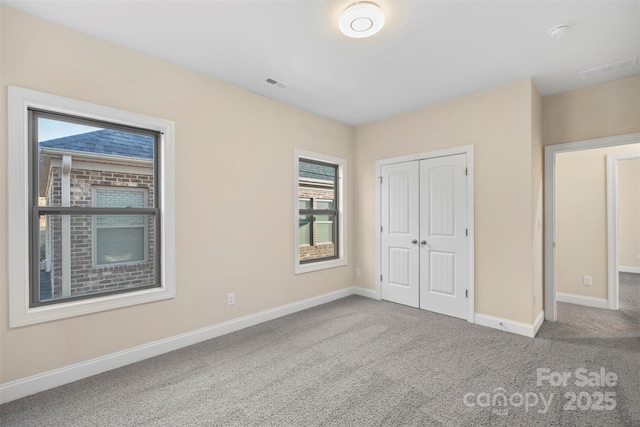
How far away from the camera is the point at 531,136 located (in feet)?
10.2

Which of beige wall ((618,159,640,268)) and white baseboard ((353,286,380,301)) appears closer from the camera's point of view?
white baseboard ((353,286,380,301))

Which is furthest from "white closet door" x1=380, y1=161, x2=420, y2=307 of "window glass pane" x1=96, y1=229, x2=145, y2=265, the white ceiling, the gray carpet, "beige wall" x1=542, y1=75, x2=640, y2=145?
"window glass pane" x1=96, y1=229, x2=145, y2=265

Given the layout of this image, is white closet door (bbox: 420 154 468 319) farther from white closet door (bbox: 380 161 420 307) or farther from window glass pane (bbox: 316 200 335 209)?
window glass pane (bbox: 316 200 335 209)

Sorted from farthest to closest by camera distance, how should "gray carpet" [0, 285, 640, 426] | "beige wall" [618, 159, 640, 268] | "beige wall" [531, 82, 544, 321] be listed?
1. "beige wall" [618, 159, 640, 268]
2. "beige wall" [531, 82, 544, 321]
3. "gray carpet" [0, 285, 640, 426]

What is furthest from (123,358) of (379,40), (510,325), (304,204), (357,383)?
(510,325)

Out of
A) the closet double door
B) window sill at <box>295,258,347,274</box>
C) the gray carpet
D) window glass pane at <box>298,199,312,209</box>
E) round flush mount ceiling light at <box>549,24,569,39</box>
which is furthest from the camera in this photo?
window glass pane at <box>298,199,312,209</box>

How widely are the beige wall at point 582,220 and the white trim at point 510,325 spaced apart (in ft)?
4.19

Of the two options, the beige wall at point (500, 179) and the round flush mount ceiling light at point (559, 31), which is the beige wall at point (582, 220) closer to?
the beige wall at point (500, 179)

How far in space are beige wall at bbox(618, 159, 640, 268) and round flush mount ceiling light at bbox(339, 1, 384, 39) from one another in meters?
7.20

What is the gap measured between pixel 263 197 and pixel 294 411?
2.28 metres

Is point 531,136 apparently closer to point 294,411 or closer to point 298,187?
point 298,187

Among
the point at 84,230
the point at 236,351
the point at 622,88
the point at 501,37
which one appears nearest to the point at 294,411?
the point at 236,351

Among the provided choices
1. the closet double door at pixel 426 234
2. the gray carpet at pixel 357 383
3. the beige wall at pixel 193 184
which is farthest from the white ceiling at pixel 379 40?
the gray carpet at pixel 357 383

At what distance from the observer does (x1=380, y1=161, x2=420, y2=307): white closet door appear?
13.3ft
